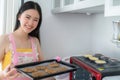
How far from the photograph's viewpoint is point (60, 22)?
166cm

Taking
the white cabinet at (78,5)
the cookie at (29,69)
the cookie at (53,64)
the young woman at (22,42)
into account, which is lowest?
the cookie at (29,69)

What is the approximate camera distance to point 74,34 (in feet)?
5.68

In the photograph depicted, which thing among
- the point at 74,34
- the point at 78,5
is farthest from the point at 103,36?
the point at 78,5

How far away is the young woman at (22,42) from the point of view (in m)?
1.16

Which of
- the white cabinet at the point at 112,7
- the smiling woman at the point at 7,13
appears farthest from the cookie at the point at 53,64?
the smiling woman at the point at 7,13

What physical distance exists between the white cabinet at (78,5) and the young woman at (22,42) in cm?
25

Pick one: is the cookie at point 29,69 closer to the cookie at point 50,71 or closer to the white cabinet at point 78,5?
the cookie at point 50,71

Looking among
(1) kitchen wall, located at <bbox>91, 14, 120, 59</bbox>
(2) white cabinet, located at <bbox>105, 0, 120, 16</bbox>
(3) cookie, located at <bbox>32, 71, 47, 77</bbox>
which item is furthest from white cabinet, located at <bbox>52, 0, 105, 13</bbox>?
(3) cookie, located at <bbox>32, 71, 47, 77</bbox>

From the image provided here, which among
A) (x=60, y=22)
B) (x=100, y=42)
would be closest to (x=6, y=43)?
(x=60, y=22)

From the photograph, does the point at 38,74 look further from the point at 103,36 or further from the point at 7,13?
the point at 103,36

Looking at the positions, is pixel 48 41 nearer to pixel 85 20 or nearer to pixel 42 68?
pixel 85 20

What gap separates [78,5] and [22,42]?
442 mm

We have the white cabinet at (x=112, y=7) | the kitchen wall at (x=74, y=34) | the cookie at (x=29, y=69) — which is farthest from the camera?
the kitchen wall at (x=74, y=34)

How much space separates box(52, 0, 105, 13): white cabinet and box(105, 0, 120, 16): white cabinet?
0.21 ft
